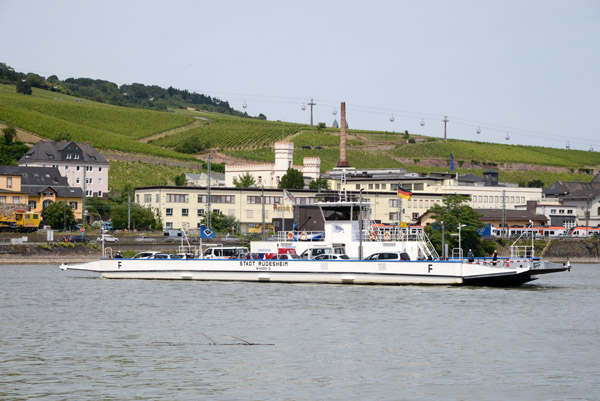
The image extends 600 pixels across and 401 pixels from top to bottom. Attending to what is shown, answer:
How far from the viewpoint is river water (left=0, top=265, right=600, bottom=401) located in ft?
84.7

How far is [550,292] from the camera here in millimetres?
56688

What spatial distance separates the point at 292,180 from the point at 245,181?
8.82 metres

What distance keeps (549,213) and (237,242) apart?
69282 millimetres

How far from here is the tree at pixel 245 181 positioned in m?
145

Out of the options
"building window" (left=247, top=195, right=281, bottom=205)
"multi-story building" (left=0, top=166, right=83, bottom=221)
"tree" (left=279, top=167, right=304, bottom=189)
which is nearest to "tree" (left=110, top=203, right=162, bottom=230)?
"multi-story building" (left=0, top=166, right=83, bottom=221)

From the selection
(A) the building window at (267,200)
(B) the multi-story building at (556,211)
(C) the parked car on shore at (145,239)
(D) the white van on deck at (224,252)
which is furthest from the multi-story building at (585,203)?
(D) the white van on deck at (224,252)

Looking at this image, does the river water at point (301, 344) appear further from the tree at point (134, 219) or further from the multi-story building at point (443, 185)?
the multi-story building at point (443, 185)

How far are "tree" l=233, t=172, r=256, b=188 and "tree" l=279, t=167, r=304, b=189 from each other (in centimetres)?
602

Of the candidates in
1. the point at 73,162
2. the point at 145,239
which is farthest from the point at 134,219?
the point at 73,162

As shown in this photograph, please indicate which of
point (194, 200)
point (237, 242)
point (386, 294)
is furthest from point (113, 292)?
point (194, 200)

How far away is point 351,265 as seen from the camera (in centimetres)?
5709

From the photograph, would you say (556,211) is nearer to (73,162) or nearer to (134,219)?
(134,219)

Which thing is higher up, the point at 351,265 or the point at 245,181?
the point at 245,181

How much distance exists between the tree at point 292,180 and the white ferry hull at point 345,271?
79393 millimetres
